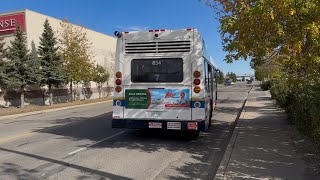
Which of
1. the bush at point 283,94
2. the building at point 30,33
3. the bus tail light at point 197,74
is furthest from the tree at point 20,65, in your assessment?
the bus tail light at point 197,74

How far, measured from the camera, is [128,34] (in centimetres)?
1077

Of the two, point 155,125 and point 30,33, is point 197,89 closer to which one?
point 155,125

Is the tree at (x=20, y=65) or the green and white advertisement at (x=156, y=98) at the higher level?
the tree at (x=20, y=65)

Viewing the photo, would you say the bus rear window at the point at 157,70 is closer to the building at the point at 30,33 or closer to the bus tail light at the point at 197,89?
the bus tail light at the point at 197,89

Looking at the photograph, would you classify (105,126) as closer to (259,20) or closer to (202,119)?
(202,119)

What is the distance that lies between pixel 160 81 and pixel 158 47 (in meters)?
0.95

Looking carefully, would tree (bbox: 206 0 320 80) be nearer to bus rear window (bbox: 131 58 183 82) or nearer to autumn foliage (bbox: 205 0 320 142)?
autumn foliage (bbox: 205 0 320 142)

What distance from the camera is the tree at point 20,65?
29.6 meters

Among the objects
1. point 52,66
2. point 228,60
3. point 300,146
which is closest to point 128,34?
point 228,60

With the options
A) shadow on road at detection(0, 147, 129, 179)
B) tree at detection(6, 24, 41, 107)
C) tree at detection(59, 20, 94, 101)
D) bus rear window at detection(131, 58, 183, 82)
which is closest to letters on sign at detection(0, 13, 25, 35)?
tree at detection(59, 20, 94, 101)

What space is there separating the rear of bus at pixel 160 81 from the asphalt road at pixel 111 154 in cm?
68

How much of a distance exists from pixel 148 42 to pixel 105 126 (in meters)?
5.30

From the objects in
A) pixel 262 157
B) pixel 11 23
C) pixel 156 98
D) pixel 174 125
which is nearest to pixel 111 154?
pixel 174 125

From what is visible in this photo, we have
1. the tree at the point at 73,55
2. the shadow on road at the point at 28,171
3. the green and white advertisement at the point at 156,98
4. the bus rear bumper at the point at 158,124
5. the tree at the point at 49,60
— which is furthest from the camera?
the tree at the point at 73,55
